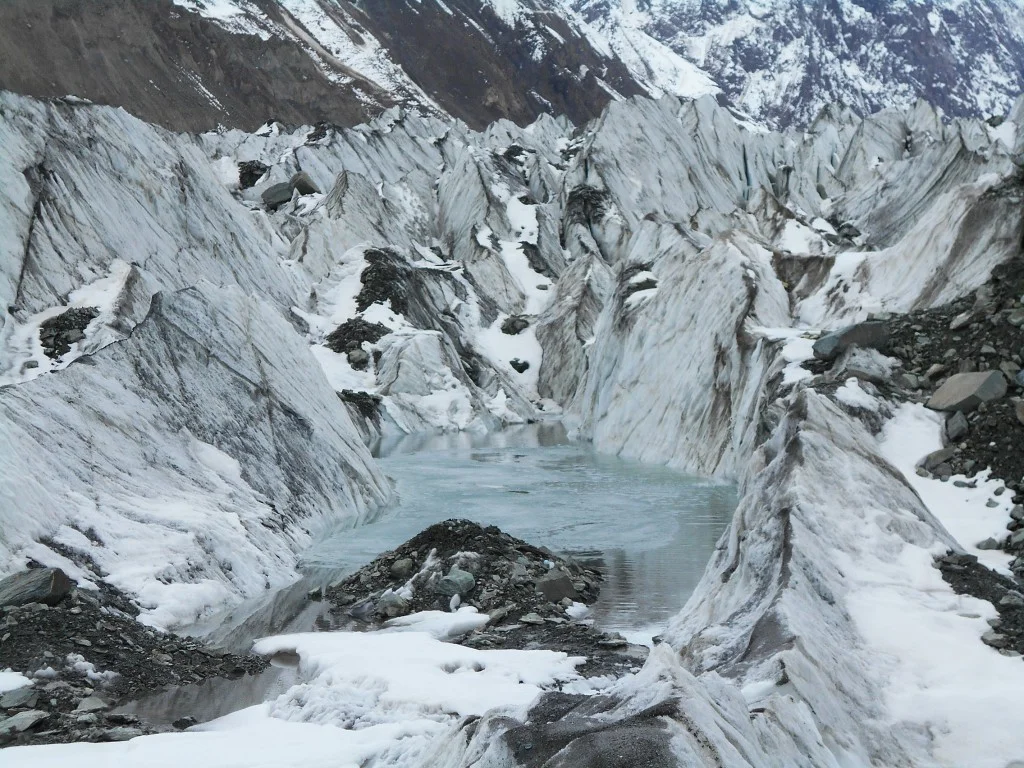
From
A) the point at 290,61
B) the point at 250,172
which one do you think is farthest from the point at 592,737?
the point at 290,61

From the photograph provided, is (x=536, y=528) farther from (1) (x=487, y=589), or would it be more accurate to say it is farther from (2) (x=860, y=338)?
(2) (x=860, y=338)

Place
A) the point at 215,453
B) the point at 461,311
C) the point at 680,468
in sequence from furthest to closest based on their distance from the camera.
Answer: the point at 461,311, the point at 680,468, the point at 215,453

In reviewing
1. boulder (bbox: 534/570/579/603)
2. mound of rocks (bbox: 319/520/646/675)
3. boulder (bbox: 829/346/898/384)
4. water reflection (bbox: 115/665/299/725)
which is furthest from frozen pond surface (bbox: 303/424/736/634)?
water reflection (bbox: 115/665/299/725)

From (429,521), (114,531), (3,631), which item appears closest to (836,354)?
(429,521)

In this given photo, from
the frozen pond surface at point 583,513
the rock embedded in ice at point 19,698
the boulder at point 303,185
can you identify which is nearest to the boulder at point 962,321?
the frozen pond surface at point 583,513

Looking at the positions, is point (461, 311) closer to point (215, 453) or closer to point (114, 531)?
point (215, 453)

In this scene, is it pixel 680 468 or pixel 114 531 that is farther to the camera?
pixel 680 468

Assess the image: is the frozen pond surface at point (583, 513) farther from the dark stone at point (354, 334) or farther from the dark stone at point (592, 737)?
the dark stone at point (354, 334)
